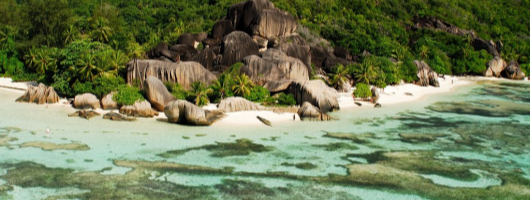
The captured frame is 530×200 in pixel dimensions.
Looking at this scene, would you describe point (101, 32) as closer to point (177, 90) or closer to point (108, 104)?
point (177, 90)

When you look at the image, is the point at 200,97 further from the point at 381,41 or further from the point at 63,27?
the point at 381,41

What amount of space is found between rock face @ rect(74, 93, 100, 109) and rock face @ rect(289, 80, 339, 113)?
17.1m

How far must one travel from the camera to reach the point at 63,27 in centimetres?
5841

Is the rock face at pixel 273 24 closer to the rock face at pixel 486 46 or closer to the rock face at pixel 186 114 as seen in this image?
the rock face at pixel 186 114

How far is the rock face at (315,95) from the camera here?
40344 mm

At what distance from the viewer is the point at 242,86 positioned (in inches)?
1658

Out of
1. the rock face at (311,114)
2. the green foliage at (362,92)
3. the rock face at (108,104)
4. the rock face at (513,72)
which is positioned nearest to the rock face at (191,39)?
the green foliage at (362,92)

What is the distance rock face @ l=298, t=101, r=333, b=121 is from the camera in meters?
37.5

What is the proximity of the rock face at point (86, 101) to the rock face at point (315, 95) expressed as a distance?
56.1ft

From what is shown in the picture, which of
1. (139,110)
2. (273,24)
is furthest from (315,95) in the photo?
(273,24)

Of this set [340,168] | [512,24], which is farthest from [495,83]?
[340,168]

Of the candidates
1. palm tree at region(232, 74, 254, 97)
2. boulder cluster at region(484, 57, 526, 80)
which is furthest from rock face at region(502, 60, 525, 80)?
palm tree at region(232, 74, 254, 97)

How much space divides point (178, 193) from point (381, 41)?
6439cm

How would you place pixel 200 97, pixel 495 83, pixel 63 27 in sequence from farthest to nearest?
1. pixel 495 83
2. pixel 63 27
3. pixel 200 97
